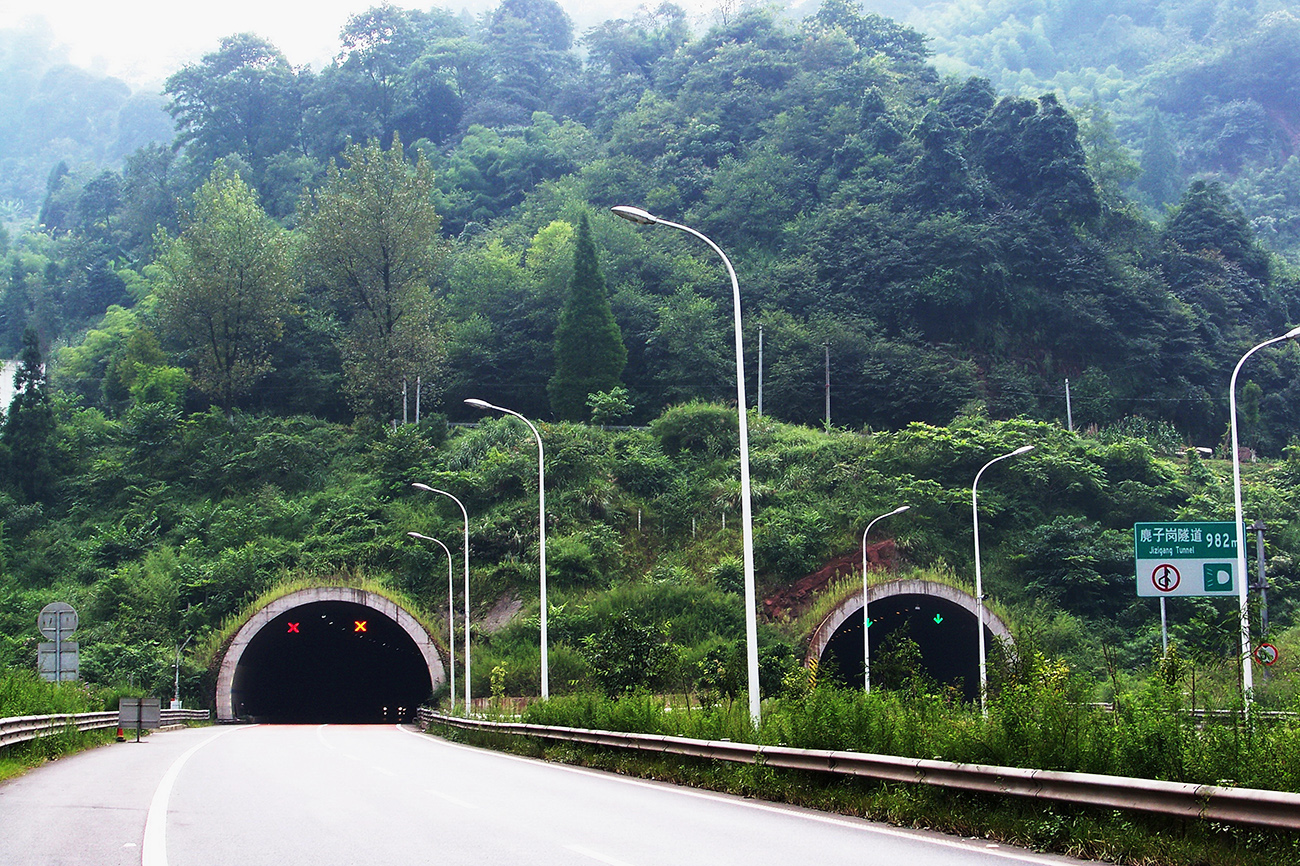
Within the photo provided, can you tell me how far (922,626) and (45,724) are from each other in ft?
108

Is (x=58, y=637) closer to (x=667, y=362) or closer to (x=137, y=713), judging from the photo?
(x=137, y=713)

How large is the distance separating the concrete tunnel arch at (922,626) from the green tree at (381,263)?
86.5 ft

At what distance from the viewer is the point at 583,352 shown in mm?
61844

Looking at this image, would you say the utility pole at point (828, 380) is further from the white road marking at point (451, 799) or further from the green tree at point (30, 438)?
the white road marking at point (451, 799)

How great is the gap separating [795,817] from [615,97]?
97721 millimetres

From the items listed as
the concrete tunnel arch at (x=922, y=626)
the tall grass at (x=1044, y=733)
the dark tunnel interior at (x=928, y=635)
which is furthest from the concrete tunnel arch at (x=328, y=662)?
the tall grass at (x=1044, y=733)

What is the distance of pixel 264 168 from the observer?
9869 centimetres

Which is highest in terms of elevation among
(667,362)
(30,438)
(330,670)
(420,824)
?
(667,362)

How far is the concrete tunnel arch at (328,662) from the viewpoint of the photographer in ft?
144

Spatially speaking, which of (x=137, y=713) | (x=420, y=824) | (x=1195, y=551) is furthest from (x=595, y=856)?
(x=137, y=713)

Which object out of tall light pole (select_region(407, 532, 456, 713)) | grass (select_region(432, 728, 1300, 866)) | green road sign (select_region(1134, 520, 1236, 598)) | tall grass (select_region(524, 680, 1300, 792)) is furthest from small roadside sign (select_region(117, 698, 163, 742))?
green road sign (select_region(1134, 520, 1236, 598))

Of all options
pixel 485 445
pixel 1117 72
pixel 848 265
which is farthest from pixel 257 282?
pixel 1117 72

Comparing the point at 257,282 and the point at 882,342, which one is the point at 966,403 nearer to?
the point at 882,342

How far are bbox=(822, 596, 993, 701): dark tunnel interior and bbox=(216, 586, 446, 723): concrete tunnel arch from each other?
1610 centimetres
